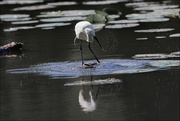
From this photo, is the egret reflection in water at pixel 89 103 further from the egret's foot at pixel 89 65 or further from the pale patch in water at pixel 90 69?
the egret's foot at pixel 89 65

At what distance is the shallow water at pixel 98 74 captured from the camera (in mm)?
6023

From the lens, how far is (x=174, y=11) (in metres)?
17.1

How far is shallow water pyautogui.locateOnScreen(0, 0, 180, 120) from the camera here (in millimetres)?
6023

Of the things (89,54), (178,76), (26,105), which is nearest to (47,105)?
(26,105)

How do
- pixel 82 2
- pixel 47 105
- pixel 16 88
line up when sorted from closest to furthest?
1. pixel 47 105
2. pixel 16 88
3. pixel 82 2

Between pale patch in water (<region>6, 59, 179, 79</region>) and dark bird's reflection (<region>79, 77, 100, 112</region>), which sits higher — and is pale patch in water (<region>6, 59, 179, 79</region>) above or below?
below

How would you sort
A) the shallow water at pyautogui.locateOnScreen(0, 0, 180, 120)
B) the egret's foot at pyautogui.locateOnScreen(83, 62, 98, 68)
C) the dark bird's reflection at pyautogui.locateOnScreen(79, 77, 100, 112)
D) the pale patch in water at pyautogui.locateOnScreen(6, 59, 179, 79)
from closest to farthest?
the shallow water at pyautogui.locateOnScreen(0, 0, 180, 120) → the dark bird's reflection at pyautogui.locateOnScreen(79, 77, 100, 112) → the pale patch in water at pyautogui.locateOnScreen(6, 59, 179, 79) → the egret's foot at pyautogui.locateOnScreen(83, 62, 98, 68)

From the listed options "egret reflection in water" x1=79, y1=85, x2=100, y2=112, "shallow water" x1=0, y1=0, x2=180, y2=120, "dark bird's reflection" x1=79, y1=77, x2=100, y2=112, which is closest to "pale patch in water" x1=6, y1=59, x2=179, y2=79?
"shallow water" x1=0, y1=0, x2=180, y2=120

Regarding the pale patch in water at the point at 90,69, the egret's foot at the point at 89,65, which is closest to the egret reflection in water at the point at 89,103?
the pale patch in water at the point at 90,69

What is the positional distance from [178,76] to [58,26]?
28.2ft

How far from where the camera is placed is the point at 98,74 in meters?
8.16

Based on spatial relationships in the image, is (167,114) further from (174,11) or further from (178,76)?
(174,11)

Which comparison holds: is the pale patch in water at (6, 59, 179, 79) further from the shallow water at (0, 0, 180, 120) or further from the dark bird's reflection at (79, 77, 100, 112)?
the dark bird's reflection at (79, 77, 100, 112)

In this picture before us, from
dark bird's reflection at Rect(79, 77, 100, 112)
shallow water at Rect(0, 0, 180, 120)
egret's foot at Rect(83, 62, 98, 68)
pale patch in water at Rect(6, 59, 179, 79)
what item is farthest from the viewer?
egret's foot at Rect(83, 62, 98, 68)
